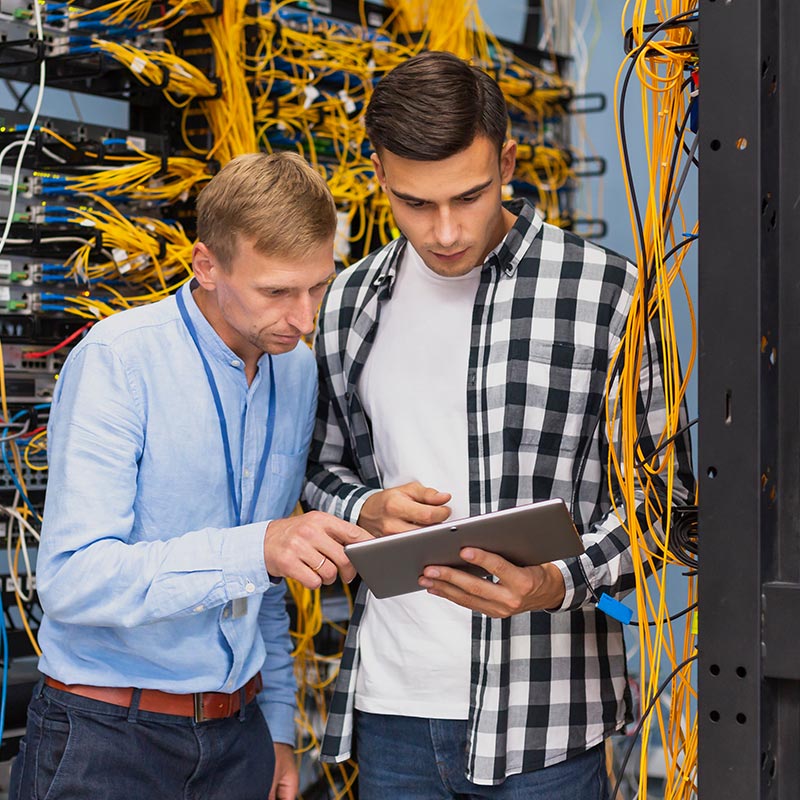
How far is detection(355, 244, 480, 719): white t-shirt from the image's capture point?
1.35m

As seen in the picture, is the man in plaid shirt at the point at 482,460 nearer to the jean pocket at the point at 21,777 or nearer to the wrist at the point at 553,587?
the wrist at the point at 553,587

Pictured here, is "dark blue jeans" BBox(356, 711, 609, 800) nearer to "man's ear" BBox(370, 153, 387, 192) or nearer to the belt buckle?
the belt buckle

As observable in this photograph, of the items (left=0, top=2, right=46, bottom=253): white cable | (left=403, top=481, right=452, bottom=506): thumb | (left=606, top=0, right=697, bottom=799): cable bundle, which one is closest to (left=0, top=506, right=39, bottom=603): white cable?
(left=0, top=2, right=46, bottom=253): white cable

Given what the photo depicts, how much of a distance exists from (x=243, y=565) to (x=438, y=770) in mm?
359

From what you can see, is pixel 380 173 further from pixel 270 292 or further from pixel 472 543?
pixel 472 543

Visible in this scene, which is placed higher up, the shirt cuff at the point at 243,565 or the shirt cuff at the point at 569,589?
the shirt cuff at the point at 243,565

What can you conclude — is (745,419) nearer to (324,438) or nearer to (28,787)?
(324,438)

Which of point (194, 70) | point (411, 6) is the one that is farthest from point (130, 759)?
point (411, 6)

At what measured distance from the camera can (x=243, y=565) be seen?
1.24 meters

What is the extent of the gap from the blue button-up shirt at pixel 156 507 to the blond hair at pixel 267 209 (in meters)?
0.10

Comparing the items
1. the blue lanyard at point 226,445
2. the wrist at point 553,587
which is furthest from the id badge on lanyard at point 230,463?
the wrist at point 553,587

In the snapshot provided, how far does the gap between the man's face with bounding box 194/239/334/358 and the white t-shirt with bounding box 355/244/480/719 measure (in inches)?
5.5

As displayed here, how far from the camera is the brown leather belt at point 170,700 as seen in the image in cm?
130

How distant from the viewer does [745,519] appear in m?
0.91
